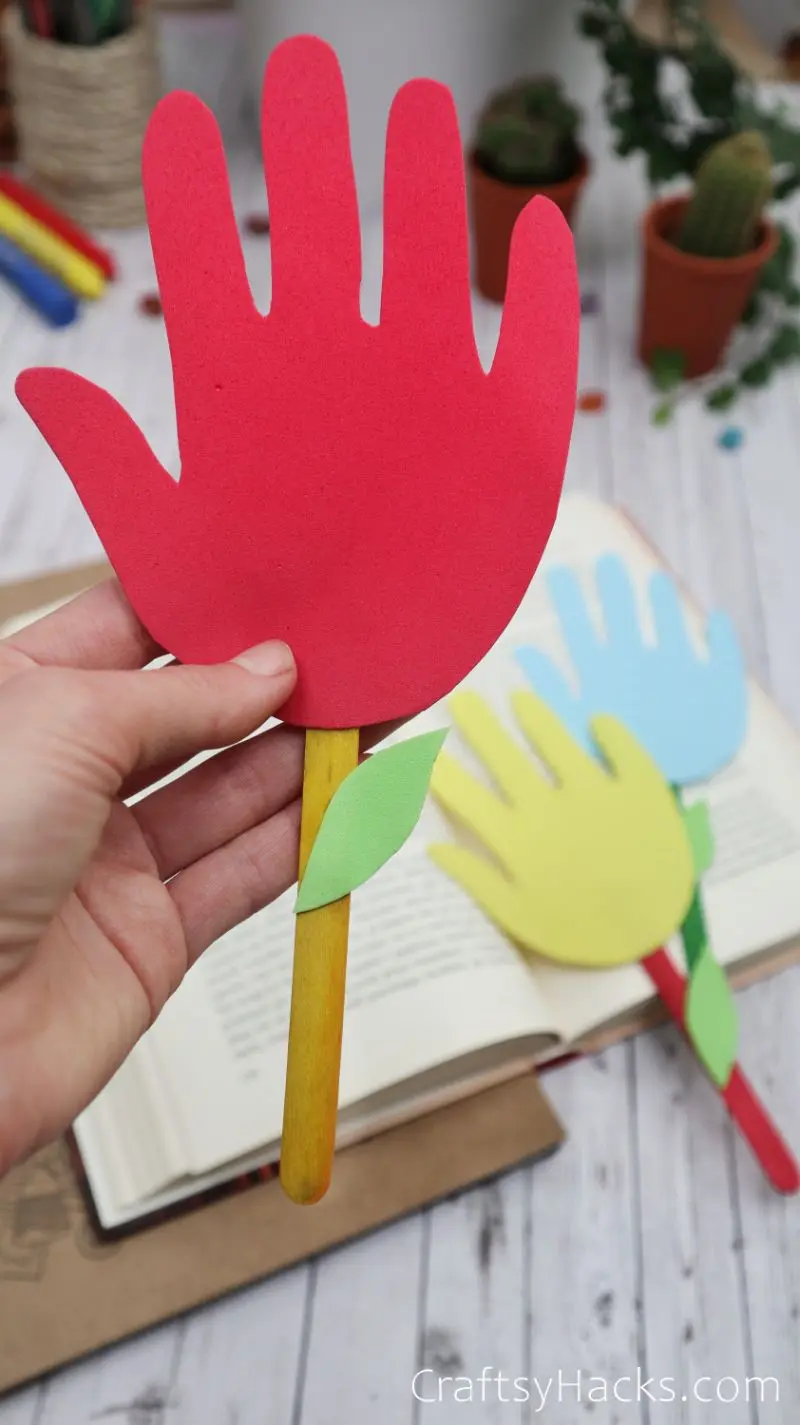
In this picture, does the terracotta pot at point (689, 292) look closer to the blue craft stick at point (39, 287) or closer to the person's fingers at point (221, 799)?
the blue craft stick at point (39, 287)

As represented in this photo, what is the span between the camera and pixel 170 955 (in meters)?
0.53

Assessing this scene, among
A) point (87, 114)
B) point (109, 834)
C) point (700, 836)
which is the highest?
point (87, 114)

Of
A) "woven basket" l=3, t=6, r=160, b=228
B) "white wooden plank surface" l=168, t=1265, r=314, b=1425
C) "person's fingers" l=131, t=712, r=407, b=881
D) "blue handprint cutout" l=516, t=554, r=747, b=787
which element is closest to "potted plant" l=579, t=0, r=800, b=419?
"blue handprint cutout" l=516, t=554, r=747, b=787

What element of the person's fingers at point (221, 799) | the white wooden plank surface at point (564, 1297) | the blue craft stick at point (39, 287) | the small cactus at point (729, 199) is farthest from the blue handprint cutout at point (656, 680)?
the blue craft stick at point (39, 287)

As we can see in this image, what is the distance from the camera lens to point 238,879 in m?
0.54

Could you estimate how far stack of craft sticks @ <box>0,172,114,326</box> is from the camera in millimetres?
1104

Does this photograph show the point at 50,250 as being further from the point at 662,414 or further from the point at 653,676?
the point at 653,676

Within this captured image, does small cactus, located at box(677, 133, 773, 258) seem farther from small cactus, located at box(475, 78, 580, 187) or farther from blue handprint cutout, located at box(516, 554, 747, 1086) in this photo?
blue handprint cutout, located at box(516, 554, 747, 1086)

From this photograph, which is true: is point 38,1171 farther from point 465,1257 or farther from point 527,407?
point 527,407

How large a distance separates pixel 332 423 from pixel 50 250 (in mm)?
809

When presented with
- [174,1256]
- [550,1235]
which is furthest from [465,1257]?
[174,1256]

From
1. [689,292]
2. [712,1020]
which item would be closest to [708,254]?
[689,292]

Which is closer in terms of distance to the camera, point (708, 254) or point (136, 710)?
point (136, 710)

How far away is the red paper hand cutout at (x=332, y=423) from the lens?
447mm
